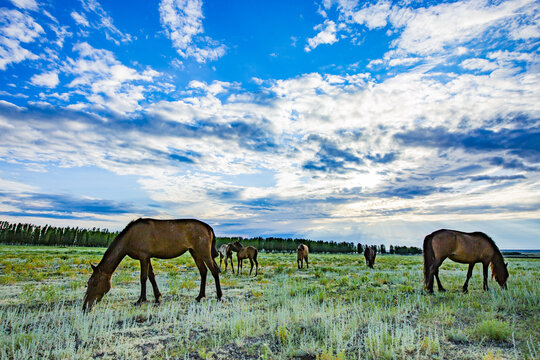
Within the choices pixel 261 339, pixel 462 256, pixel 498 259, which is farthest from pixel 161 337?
pixel 498 259

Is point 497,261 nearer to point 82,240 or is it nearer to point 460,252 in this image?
point 460,252

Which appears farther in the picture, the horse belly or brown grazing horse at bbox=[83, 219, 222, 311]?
the horse belly

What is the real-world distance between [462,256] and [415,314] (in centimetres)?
481

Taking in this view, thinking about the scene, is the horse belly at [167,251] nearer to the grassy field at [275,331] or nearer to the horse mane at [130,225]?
the horse mane at [130,225]

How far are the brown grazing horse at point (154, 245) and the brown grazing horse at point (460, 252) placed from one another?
8007mm

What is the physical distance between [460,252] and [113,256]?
12.3 metres

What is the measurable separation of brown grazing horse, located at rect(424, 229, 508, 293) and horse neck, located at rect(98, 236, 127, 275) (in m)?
10.9

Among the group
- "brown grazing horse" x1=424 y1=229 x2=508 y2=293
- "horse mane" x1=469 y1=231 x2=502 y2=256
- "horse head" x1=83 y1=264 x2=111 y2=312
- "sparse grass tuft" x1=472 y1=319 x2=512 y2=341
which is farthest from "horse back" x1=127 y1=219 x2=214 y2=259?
"horse mane" x1=469 y1=231 x2=502 y2=256

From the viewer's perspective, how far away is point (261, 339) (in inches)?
226

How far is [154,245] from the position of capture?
9016 mm

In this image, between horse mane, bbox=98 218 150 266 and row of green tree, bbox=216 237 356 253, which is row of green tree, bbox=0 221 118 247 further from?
horse mane, bbox=98 218 150 266

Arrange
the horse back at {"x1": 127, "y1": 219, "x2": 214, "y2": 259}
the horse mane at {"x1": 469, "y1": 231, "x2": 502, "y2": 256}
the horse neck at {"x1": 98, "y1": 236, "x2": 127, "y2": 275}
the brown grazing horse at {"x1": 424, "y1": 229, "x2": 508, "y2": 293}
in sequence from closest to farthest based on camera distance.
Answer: the horse neck at {"x1": 98, "y1": 236, "x2": 127, "y2": 275} → the horse back at {"x1": 127, "y1": 219, "x2": 214, "y2": 259} → the brown grazing horse at {"x1": 424, "y1": 229, "x2": 508, "y2": 293} → the horse mane at {"x1": 469, "y1": 231, "x2": 502, "y2": 256}

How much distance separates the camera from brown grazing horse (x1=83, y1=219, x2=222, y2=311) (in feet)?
27.5

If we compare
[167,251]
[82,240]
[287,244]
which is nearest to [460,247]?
[167,251]
